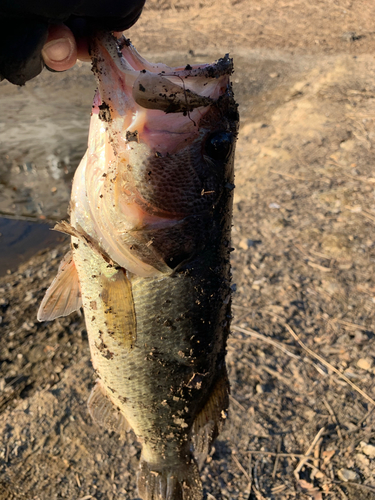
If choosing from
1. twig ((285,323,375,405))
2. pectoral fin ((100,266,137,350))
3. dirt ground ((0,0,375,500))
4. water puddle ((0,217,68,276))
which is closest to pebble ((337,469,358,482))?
dirt ground ((0,0,375,500))

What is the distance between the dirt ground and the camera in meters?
3.44

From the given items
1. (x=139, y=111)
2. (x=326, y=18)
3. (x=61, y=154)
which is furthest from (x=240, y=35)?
(x=139, y=111)

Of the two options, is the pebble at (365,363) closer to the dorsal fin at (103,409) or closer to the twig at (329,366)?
the twig at (329,366)

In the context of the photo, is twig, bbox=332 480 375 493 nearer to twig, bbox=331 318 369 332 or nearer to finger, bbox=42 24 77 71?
twig, bbox=331 318 369 332

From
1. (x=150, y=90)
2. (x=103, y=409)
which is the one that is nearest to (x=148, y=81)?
(x=150, y=90)

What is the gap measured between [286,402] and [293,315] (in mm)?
958

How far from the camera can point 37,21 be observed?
1.61m

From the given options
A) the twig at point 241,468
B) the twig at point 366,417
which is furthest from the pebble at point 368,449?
the twig at point 241,468

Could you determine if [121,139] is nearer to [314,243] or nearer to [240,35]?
[314,243]

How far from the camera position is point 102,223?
6.51 feet

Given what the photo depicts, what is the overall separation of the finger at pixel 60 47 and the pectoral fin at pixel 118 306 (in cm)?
84

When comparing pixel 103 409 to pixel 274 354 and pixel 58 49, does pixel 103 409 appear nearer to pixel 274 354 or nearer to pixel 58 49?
pixel 58 49

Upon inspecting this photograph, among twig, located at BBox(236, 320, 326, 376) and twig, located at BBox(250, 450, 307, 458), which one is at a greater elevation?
twig, located at BBox(236, 320, 326, 376)

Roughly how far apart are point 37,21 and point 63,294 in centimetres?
124
